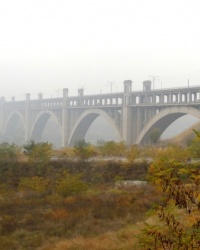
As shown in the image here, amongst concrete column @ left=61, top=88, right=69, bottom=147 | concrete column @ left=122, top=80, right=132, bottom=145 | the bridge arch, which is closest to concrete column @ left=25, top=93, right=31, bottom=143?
concrete column @ left=61, top=88, right=69, bottom=147

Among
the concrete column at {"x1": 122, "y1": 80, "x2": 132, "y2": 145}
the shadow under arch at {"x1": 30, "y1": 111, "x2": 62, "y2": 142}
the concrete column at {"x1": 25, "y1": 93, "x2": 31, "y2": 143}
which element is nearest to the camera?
the concrete column at {"x1": 122, "y1": 80, "x2": 132, "y2": 145}

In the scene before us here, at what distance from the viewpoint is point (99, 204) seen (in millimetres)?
15719

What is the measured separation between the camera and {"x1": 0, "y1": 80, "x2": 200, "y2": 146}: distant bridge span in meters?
36.3

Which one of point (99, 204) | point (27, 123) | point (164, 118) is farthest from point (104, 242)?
point (27, 123)

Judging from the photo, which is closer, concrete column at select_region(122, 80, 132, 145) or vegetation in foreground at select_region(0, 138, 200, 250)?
vegetation in foreground at select_region(0, 138, 200, 250)

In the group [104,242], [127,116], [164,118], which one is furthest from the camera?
[127,116]

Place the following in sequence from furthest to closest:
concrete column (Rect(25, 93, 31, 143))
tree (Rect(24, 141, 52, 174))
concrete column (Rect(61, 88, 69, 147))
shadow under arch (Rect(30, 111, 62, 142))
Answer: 1. concrete column (Rect(25, 93, 31, 143))
2. shadow under arch (Rect(30, 111, 62, 142))
3. concrete column (Rect(61, 88, 69, 147))
4. tree (Rect(24, 141, 52, 174))

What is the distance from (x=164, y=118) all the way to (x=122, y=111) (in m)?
6.61

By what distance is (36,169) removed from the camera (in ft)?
81.6

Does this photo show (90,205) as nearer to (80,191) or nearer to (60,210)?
(60,210)

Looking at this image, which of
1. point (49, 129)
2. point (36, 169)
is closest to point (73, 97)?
point (36, 169)

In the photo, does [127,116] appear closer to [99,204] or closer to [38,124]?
[99,204]

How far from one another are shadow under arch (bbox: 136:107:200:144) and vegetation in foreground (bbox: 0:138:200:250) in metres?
8.28

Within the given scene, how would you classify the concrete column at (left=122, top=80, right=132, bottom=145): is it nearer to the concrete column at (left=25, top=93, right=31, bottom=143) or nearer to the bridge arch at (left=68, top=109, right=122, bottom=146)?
the bridge arch at (left=68, top=109, right=122, bottom=146)
